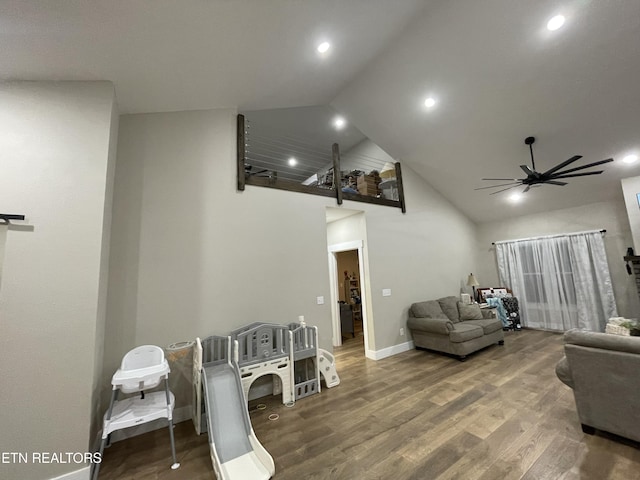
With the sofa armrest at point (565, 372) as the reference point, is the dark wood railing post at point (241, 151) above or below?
above

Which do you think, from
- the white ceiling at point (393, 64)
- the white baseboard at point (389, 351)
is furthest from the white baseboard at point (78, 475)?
the white baseboard at point (389, 351)

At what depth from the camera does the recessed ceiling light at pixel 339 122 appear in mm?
5264

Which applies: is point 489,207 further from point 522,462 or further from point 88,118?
point 88,118

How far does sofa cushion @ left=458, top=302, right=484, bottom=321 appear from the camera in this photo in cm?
498

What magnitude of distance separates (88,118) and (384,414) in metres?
3.97

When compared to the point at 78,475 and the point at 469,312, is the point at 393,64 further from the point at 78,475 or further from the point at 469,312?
the point at 78,475

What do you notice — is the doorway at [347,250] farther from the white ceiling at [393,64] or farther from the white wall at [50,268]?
the white wall at [50,268]

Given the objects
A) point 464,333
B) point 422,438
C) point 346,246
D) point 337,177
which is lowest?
point 422,438

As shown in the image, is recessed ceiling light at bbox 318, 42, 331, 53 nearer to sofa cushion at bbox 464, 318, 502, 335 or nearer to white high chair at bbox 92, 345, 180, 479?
white high chair at bbox 92, 345, 180, 479

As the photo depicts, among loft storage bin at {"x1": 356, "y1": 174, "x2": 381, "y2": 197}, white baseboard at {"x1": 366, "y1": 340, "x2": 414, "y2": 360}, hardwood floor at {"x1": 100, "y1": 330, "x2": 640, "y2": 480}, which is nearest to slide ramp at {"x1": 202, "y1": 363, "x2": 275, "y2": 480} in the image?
hardwood floor at {"x1": 100, "y1": 330, "x2": 640, "y2": 480}

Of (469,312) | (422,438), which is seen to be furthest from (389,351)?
(422,438)

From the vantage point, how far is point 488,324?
4.64m

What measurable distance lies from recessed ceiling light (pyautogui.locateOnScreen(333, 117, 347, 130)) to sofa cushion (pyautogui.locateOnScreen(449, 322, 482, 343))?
4.51 meters

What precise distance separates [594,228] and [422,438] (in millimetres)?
6089
